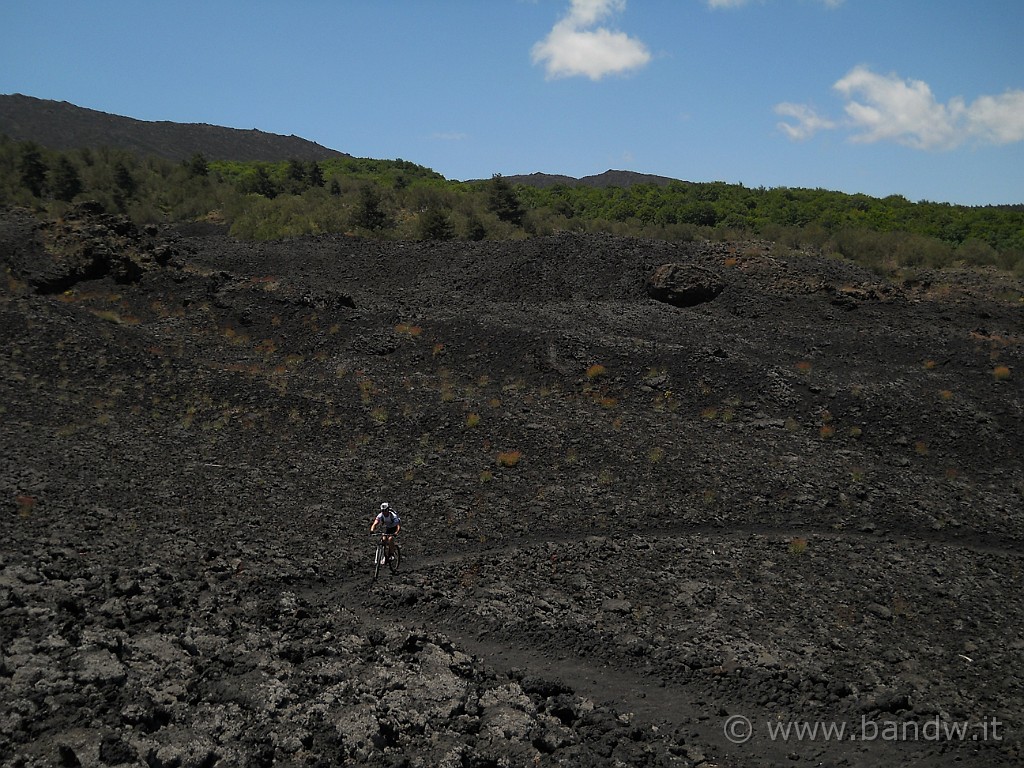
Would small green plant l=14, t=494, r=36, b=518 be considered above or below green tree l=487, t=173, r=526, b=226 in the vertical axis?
below

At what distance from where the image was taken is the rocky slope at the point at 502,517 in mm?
6398

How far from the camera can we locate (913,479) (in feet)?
42.5

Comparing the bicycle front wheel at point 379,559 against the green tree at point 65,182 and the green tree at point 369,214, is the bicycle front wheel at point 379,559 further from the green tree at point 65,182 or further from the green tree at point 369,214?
the green tree at point 65,182

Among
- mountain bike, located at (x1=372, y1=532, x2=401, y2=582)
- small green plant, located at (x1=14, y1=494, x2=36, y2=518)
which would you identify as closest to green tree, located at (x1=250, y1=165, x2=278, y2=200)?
small green plant, located at (x1=14, y1=494, x2=36, y2=518)

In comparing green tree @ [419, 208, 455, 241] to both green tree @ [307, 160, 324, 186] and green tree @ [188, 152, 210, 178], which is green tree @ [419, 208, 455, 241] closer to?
green tree @ [307, 160, 324, 186]

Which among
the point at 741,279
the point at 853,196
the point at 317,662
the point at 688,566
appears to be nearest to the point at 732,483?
the point at 688,566

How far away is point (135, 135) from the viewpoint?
89.2 m

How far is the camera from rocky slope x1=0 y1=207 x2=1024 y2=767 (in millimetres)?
6398

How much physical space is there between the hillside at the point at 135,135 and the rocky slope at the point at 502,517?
71.4m

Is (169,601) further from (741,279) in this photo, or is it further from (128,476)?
(741,279)

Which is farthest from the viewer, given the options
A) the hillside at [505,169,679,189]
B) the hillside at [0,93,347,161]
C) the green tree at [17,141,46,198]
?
the hillside at [505,169,679,189]

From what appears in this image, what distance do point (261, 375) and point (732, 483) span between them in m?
11.3

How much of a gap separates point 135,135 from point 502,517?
100215 millimetres

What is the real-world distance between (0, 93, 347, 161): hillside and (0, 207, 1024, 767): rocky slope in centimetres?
7142
